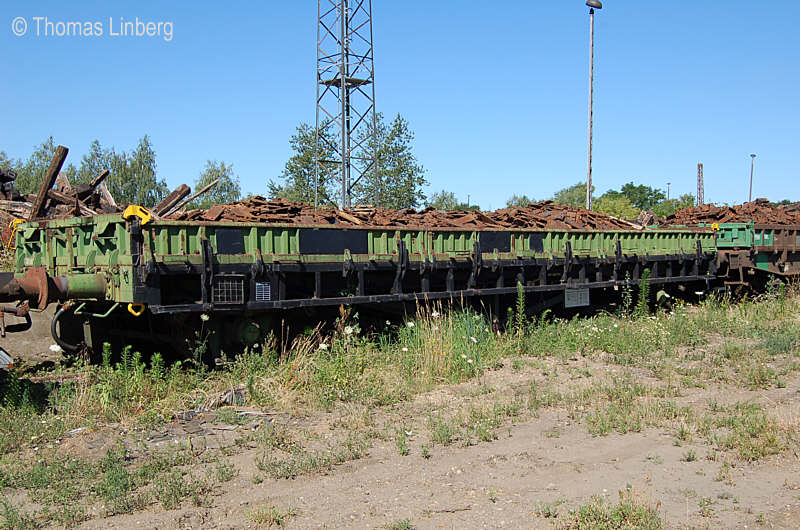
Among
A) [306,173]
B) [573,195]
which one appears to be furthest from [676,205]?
[306,173]

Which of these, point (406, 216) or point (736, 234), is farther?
point (736, 234)

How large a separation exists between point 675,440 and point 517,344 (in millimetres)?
3902

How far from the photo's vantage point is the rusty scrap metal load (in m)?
8.51

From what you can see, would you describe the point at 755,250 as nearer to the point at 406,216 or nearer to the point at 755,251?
the point at 755,251

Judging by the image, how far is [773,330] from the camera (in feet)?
34.9

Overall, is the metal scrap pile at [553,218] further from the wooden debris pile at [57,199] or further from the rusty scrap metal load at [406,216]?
the wooden debris pile at [57,199]

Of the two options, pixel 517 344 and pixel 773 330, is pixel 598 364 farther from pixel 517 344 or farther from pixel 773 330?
pixel 773 330

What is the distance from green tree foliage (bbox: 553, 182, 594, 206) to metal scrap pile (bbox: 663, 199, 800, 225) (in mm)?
40025

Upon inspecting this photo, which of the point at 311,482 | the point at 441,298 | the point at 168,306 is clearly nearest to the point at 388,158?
the point at 441,298

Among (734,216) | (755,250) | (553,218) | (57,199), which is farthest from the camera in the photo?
(734,216)

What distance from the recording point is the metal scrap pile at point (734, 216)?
53.1 feet


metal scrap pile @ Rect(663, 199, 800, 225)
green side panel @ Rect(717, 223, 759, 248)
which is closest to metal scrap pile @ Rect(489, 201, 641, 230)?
green side panel @ Rect(717, 223, 759, 248)

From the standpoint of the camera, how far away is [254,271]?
7641mm

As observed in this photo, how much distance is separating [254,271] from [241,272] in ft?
0.48
